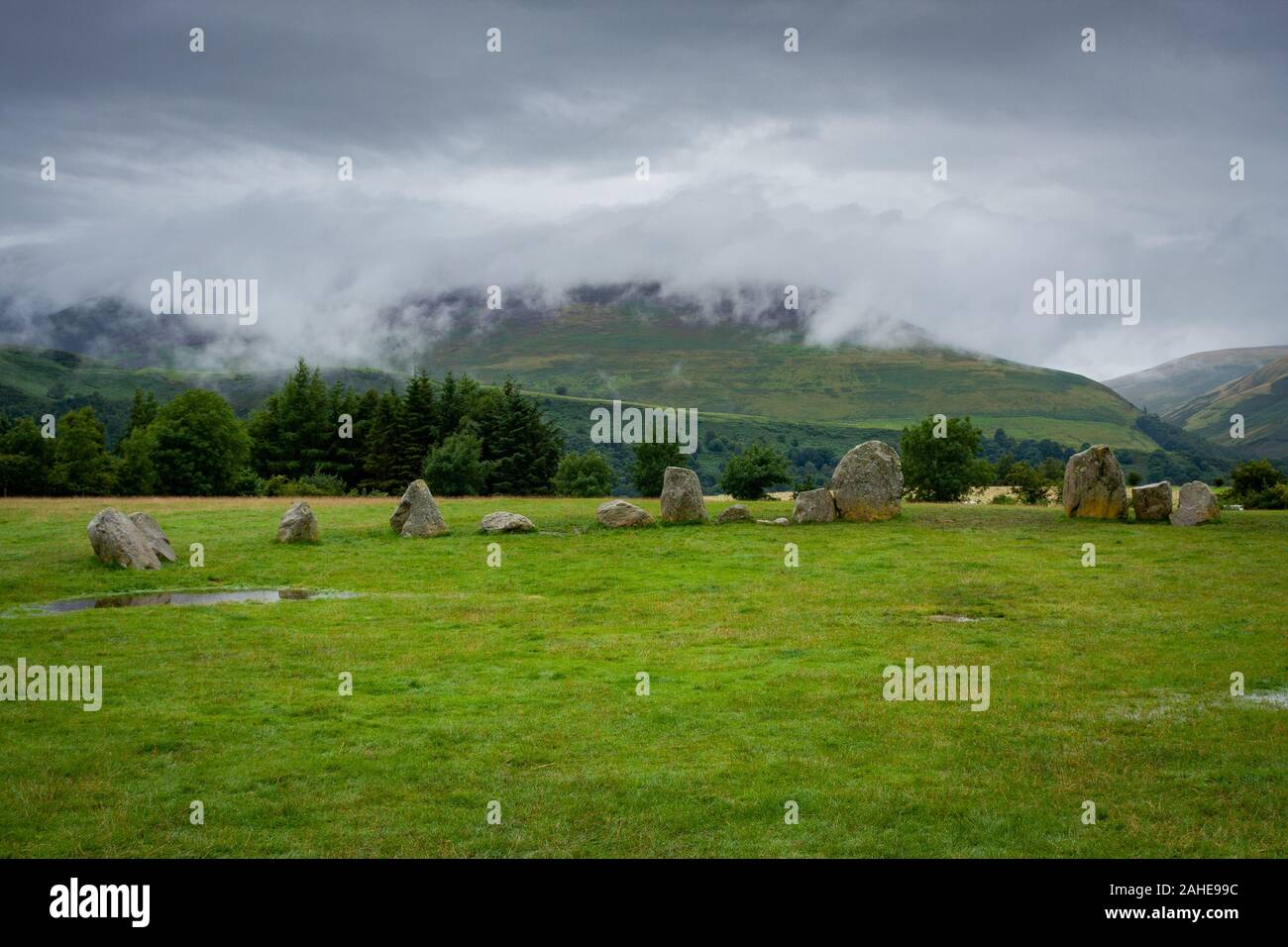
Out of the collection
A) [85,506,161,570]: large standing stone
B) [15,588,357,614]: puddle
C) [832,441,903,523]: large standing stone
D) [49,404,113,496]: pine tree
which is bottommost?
[15,588,357,614]: puddle

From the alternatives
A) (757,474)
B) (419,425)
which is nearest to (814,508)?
(757,474)

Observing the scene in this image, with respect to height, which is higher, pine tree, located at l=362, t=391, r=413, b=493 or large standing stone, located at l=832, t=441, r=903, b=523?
pine tree, located at l=362, t=391, r=413, b=493

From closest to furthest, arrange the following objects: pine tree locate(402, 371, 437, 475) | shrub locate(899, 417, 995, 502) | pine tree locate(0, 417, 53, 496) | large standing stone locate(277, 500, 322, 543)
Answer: large standing stone locate(277, 500, 322, 543) < shrub locate(899, 417, 995, 502) < pine tree locate(0, 417, 53, 496) < pine tree locate(402, 371, 437, 475)

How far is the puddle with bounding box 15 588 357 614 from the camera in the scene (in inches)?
1055

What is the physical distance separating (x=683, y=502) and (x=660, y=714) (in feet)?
89.7

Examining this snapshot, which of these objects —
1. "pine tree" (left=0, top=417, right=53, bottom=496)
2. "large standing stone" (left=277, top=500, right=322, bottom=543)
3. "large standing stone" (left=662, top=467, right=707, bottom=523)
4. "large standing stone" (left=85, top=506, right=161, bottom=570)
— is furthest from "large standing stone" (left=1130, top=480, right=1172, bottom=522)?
"pine tree" (left=0, top=417, right=53, bottom=496)

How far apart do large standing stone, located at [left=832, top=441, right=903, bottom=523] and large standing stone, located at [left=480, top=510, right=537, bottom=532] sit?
14010 mm

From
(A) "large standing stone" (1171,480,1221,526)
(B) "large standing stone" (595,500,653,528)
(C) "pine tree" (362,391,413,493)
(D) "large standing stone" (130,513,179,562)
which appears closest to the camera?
(D) "large standing stone" (130,513,179,562)

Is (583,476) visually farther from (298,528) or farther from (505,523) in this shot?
(298,528)

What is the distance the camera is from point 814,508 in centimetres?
4359

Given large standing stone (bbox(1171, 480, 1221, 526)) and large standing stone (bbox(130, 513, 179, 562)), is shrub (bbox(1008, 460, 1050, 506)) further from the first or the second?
large standing stone (bbox(130, 513, 179, 562))

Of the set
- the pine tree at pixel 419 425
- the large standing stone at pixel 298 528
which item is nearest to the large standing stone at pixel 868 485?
the large standing stone at pixel 298 528

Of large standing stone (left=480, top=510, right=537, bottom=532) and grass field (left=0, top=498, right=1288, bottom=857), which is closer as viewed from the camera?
grass field (left=0, top=498, right=1288, bottom=857)
